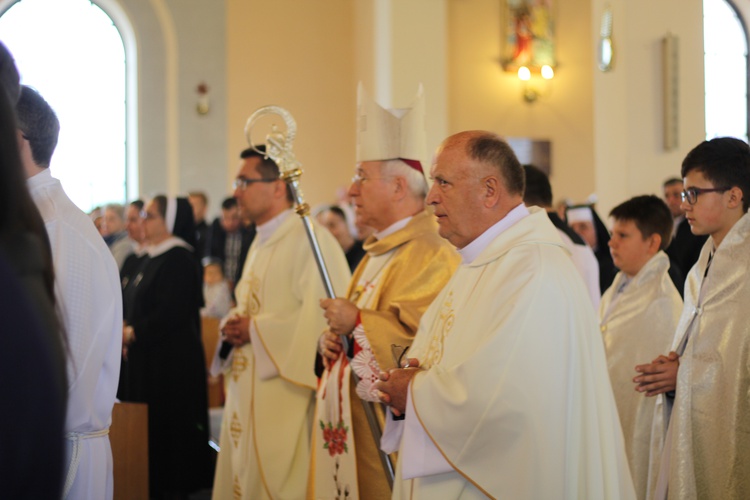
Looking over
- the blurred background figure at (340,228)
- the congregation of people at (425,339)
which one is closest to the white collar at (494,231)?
the congregation of people at (425,339)

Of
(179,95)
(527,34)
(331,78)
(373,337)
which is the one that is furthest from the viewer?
(527,34)

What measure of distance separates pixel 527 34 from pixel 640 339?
11203 mm

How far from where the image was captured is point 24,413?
144cm

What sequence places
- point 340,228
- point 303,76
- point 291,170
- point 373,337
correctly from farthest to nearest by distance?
point 303,76 → point 340,228 → point 291,170 → point 373,337

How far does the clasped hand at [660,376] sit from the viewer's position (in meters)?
3.85

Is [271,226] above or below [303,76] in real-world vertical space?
below

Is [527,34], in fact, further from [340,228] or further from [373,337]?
[373,337]

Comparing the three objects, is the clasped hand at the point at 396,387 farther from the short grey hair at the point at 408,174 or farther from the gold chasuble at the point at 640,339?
the gold chasuble at the point at 640,339


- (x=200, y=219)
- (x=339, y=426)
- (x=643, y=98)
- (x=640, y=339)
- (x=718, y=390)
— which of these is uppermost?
(x=643, y=98)

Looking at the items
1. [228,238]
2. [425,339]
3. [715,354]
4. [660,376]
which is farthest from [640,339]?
[228,238]

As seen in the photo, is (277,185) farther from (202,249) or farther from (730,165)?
(202,249)

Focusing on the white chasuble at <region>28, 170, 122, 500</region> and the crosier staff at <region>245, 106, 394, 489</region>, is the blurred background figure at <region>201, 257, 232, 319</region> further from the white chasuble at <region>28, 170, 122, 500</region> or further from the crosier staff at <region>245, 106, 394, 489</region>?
the white chasuble at <region>28, 170, 122, 500</region>

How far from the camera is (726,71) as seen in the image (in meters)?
14.0

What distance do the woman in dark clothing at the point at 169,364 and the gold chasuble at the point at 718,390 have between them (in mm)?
3790
